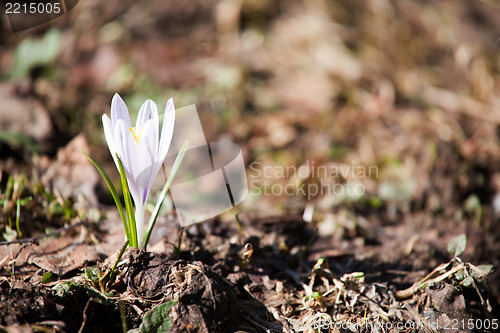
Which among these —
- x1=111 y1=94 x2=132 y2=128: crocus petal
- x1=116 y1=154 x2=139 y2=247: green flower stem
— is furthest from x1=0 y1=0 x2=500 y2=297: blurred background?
x1=111 y1=94 x2=132 y2=128: crocus petal

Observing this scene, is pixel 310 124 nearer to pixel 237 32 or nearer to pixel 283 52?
pixel 283 52

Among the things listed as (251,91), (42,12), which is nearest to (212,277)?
(251,91)

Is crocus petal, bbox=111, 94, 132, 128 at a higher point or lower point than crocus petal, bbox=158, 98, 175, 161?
higher

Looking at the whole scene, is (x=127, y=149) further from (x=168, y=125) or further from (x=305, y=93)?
(x=305, y=93)

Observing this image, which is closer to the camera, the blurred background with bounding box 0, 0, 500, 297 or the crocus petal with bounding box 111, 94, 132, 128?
the crocus petal with bounding box 111, 94, 132, 128

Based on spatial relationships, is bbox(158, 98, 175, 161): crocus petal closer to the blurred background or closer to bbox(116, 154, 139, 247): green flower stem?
bbox(116, 154, 139, 247): green flower stem

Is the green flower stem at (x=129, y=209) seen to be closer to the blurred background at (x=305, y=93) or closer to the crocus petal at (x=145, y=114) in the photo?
the crocus petal at (x=145, y=114)

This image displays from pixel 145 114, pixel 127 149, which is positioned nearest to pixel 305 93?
pixel 145 114
